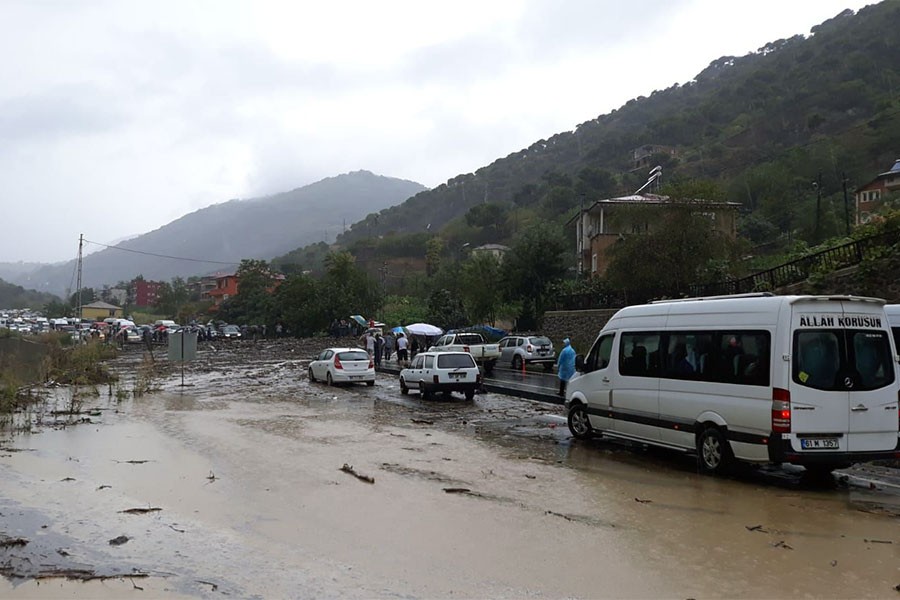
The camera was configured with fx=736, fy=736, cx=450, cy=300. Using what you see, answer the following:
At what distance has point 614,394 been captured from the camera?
1295cm

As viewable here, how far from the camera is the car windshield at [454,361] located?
2267cm

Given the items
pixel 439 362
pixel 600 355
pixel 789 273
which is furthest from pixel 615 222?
pixel 600 355

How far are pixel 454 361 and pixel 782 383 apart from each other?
13.9 metres

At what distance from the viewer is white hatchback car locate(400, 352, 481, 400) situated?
22484 mm

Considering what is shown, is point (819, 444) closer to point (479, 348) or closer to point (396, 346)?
point (479, 348)

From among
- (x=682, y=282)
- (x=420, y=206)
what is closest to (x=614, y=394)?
(x=682, y=282)

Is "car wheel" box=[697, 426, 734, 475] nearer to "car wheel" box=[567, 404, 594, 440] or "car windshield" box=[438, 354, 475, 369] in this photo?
"car wheel" box=[567, 404, 594, 440]

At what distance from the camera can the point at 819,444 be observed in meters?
9.46

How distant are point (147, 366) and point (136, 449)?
2054 cm

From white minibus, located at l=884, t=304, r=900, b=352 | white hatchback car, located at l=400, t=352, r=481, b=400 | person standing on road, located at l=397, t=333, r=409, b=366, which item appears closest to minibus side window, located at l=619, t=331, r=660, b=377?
white minibus, located at l=884, t=304, r=900, b=352

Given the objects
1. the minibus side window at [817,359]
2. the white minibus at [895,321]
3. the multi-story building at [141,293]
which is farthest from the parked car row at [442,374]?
the multi-story building at [141,293]

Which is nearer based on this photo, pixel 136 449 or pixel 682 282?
pixel 136 449

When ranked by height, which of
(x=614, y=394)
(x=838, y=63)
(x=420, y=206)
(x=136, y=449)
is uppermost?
(x=838, y=63)

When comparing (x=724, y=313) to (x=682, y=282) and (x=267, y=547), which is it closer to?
(x=267, y=547)
